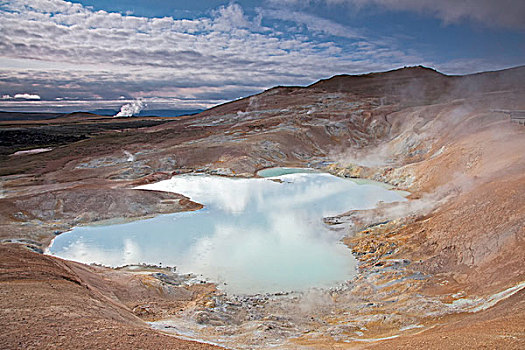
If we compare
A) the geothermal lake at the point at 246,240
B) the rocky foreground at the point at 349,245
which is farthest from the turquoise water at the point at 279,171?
the geothermal lake at the point at 246,240

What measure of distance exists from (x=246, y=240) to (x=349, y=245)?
588cm

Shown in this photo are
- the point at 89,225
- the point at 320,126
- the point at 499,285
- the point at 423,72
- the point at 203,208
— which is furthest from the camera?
the point at 423,72

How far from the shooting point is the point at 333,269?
18.0m

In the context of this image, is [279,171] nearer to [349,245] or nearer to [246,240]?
[246,240]

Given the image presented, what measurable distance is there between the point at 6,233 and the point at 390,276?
21.4m

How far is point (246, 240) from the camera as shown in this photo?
2188cm

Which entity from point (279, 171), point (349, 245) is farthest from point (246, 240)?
point (279, 171)

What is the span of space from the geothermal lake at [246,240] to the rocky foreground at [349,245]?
3.98 feet

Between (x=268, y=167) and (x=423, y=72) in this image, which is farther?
(x=423, y=72)

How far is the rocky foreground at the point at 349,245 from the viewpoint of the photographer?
29.1 feet

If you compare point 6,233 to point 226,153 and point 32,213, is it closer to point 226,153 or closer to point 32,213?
point 32,213

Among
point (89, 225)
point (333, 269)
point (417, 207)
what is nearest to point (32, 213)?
point (89, 225)

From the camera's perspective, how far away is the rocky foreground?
8883 mm

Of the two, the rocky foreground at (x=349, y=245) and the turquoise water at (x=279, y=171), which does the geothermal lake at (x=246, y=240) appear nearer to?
the rocky foreground at (x=349, y=245)
